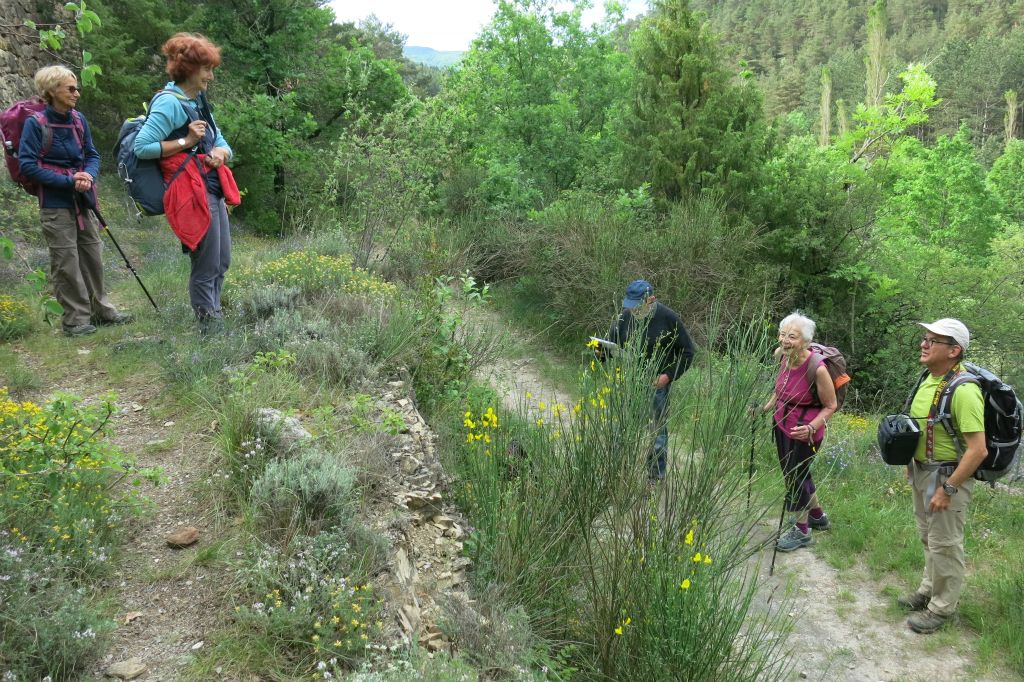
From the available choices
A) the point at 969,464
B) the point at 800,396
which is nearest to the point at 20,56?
the point at 800,396

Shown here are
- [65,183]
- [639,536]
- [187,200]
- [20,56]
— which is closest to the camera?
[639,536]

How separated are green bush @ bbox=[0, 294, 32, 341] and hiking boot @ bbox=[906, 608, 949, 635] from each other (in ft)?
23.9

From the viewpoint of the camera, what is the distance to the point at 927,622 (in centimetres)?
451

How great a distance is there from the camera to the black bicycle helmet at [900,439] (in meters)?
4.11

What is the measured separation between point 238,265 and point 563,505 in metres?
5.82

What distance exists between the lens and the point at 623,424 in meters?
2.88

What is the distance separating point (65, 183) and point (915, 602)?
7.32 metres

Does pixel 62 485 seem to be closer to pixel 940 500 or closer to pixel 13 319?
pixel 13 319

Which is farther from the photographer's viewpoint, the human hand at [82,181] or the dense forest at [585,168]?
the dense forest at [585,168]

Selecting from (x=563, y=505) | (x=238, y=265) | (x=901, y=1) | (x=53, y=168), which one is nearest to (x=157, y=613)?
(x=563, y=505)

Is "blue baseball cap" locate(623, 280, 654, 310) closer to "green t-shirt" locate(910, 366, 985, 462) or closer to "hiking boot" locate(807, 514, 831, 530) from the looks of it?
"green t-shirt" locate(910, 366, 985, 462)

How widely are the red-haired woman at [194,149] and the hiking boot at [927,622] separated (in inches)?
219

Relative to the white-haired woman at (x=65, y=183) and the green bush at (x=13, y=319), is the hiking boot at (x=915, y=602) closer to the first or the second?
the white-haired woman at (x=65, y=183)

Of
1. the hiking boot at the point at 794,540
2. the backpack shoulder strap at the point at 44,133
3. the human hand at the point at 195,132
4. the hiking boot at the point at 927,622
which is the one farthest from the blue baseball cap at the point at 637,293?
the backpack shoulder strap at the point at 44,133
